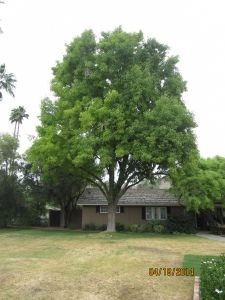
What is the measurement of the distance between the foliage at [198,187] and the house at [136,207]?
4.78 m

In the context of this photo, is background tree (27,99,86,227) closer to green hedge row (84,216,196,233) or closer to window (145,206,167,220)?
green hedge row (84,216,196,233)

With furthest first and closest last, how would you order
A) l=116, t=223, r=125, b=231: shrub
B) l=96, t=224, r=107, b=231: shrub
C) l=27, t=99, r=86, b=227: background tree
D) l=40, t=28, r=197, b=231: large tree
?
l=96, t=224, r=107, b=231: shrub, l=116, t=223, r=125, b=231: shrub, l=27, t=99, r=86, b=227: background tree, l=40, t=28, r=197, b=231: large tree

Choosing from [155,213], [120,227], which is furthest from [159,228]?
[120,227]

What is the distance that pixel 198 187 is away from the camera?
3134cm

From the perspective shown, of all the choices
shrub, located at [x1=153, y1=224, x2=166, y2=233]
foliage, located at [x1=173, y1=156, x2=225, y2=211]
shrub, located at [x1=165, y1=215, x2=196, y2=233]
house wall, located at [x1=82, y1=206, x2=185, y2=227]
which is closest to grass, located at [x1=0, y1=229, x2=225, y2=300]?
foliage, located at [x1=173, y1=156, x2=225, y2=211]

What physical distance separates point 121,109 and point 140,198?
46.1ft

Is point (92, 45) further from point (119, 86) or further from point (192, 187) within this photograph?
point (192, 187)

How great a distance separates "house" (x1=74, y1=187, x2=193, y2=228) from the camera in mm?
37938

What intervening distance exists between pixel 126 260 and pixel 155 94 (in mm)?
16929

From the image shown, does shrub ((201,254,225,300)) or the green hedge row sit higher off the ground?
the green hedge row

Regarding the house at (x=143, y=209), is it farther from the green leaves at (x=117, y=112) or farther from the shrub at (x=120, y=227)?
the green leaves at (x=117, y=112)
